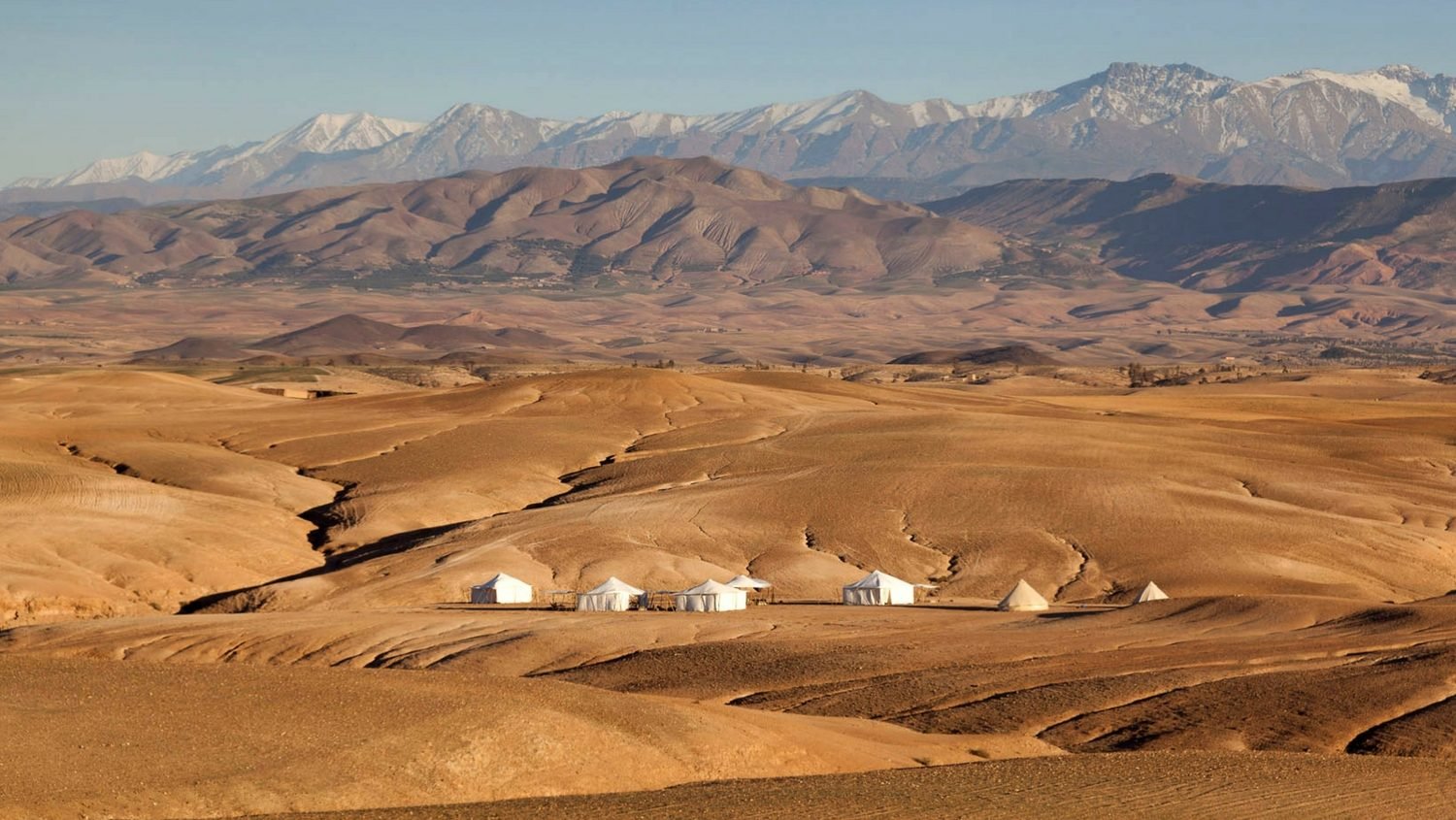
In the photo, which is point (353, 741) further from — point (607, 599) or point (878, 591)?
point (878, 591)

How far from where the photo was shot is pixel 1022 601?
73625mm

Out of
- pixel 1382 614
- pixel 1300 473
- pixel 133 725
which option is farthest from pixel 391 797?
pixel 1300 473

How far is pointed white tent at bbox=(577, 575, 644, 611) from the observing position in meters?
75.1

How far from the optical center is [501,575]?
77.6m

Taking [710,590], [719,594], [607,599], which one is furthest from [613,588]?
[719,594]

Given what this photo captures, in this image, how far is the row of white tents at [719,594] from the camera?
74.3 meters

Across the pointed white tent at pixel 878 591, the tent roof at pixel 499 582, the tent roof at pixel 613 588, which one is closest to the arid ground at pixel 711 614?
the tent roof at pixel 499 582

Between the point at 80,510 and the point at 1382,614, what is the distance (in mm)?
54655

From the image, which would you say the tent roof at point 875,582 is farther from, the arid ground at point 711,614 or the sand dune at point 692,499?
the sand dune at point 692,499

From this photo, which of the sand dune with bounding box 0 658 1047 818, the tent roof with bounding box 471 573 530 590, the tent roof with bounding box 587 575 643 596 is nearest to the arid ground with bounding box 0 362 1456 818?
the sand dune with bounding box 0 658 1047 818

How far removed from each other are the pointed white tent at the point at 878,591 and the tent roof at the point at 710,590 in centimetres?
479

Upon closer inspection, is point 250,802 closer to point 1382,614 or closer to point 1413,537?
point 1382,614

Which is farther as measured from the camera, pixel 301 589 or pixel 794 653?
pixel 301 589

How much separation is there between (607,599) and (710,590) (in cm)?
385
